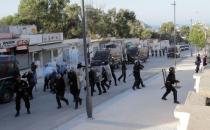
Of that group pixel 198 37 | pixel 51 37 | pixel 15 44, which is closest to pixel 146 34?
pixel 198 37

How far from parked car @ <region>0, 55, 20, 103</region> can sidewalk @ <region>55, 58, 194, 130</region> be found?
17.0ft

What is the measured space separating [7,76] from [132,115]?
884cm

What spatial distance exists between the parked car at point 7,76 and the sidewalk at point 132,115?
5195 mm

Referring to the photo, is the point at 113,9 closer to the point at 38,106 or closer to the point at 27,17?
the point at 27,17

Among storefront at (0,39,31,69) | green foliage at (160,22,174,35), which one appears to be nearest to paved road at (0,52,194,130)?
storefront at (0,39,31,69)

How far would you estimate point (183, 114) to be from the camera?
5.47 meters

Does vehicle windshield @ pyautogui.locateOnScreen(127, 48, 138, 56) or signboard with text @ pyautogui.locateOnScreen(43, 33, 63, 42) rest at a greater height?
signboard with text @ pyautogui.locateOnScreen(43, 33, 63, 42)

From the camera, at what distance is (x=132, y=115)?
17.8 metres

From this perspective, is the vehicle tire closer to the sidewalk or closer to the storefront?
the sidewalk

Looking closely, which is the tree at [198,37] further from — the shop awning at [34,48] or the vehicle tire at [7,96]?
the vehicle tire at [7,96]

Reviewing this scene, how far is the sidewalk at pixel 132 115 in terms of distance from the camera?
15.7m

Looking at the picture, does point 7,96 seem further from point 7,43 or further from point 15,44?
point 15,44

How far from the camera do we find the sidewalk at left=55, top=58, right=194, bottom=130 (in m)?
15.7

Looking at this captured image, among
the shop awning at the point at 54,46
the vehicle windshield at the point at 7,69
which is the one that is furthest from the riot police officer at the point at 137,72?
the shop awning at the point at 54,46
